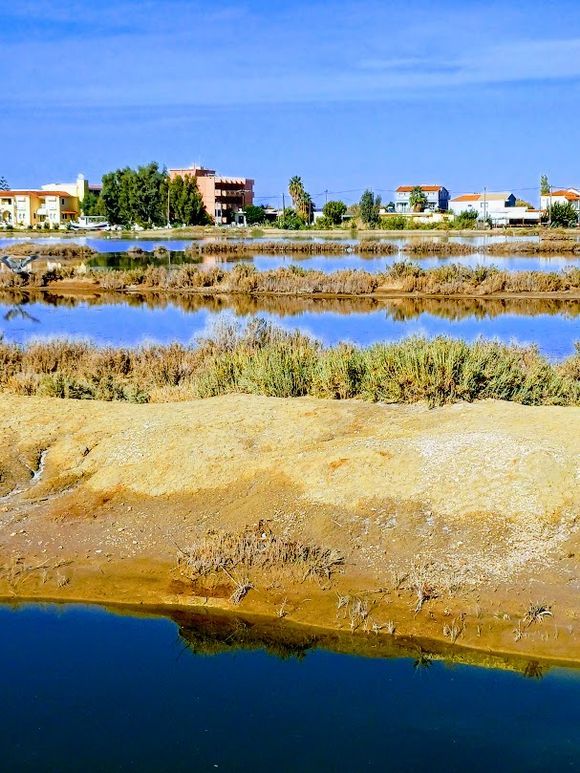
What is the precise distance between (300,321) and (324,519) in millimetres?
22719

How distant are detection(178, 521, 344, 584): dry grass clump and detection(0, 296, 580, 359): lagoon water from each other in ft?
46.4

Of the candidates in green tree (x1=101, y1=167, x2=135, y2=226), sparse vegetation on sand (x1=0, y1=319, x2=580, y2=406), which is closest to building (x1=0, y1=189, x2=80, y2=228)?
green tree (x1=101, y1=167, x2=135, y2=226)

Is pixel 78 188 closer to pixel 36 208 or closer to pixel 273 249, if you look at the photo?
pixel 36 208

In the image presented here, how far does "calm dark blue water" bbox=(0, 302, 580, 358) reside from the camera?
90.0 feet

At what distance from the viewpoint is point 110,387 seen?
17.4m

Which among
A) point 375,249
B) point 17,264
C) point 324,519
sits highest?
point 17,264

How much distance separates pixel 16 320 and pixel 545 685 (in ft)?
92.4

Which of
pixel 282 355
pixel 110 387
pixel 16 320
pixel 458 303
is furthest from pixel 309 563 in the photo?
pixel 458 303

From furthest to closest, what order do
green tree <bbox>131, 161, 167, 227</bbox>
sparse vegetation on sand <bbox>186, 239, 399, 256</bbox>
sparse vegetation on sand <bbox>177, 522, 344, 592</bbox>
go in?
1. green tree <bbox>131, 161, 167, 227</bbox>
2. sparse vegetation on sand <bbox>186, 239, 399, 256</bbox>
3. sparse vegetation on sand <bbox>177, 522, 344, 592</bbox>

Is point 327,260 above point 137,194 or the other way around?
the other way around

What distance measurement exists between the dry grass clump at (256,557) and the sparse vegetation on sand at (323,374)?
465cm

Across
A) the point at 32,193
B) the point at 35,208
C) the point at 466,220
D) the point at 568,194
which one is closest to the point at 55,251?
the point at 466,220

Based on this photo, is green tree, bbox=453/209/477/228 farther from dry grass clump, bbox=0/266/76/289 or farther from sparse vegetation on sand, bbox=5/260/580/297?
dry grass clump, bbox=0/266/76/289

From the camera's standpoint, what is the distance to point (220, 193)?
14188 cm
